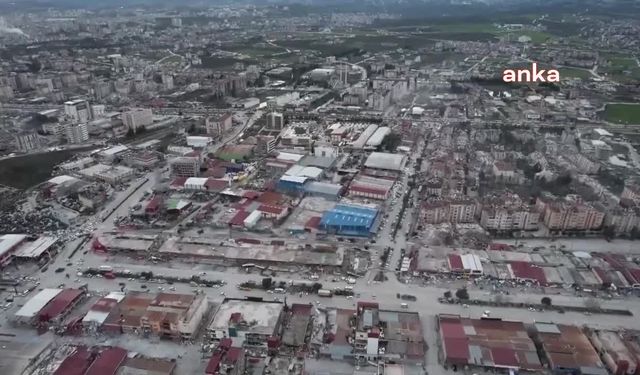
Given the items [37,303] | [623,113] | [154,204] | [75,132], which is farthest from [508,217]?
[75,132]

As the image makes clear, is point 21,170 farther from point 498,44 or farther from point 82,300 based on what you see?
point 498,44

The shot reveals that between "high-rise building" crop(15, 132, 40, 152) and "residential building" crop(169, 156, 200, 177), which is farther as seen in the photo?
"high-rise building" crop(15, 132, 40, 152)

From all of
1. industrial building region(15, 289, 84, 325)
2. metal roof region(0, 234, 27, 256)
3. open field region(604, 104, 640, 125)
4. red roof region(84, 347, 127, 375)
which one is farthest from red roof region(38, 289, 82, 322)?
open field region(604, 104, 640, 125)

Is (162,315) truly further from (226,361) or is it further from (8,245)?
(8,245)

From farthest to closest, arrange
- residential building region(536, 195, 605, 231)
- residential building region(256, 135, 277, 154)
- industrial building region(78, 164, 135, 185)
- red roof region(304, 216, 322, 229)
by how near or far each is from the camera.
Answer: residential building region(256, 135, 277, 154)
industrial building region(78, 164, 135, 185)
red roof region(304, 216, 322, 229)
residential building region(536, 195, 605, 231)

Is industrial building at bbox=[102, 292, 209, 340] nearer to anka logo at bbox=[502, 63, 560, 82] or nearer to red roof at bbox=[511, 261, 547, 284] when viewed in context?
red roof at bbox=[511, 261, 547, 284]

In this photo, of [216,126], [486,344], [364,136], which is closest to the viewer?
[486,344]
